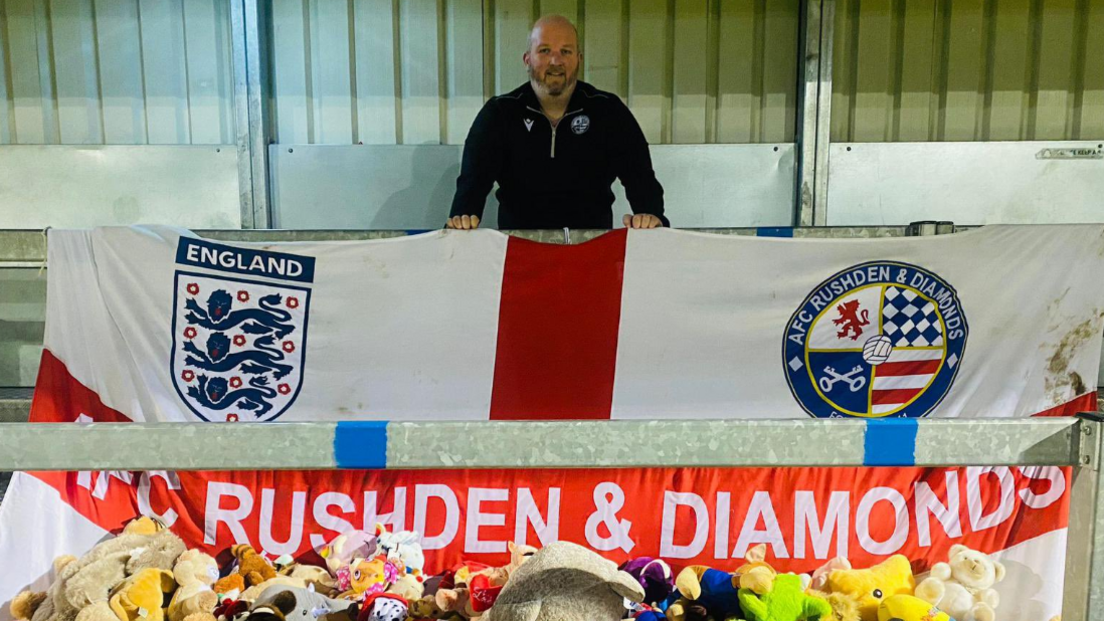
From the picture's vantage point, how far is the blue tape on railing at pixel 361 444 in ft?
3.06

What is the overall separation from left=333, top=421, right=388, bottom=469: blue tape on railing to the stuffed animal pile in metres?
0.67

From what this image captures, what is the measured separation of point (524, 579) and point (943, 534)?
1100mm

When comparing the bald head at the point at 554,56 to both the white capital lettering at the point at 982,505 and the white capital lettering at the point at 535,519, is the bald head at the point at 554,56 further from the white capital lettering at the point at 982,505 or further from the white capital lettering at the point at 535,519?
the white capital lettering at the point at 982,505

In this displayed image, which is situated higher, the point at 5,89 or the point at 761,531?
the point at 5,89

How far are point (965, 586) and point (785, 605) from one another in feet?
1.53

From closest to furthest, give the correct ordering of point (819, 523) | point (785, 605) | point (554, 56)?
point (785, 605) → point (819, 523) → point (554, 56)

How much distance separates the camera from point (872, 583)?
5.75 feet

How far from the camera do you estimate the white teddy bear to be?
66.9 inches

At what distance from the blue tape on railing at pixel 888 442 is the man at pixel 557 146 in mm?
1895

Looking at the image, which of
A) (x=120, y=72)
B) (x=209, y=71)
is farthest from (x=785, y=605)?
(x=120, y=72)

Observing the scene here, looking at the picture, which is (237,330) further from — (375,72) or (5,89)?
(5,89)

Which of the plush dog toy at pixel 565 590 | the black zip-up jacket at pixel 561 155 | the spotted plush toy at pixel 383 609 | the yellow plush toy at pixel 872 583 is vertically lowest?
the spotted plush toy at pixel 383 609

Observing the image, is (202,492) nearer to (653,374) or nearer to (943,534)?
(653,374)

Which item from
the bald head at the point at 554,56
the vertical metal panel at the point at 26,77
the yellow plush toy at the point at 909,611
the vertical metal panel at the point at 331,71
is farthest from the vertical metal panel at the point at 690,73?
the vertical metal panel at the point at 26,77
